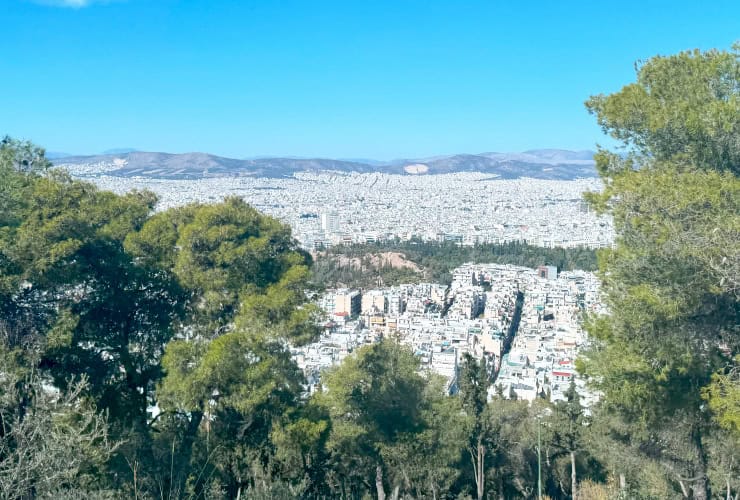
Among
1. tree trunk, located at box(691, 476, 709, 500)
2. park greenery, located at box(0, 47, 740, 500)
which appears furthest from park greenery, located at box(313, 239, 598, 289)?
tree trunk, located at box(691, 476, 709, 500)

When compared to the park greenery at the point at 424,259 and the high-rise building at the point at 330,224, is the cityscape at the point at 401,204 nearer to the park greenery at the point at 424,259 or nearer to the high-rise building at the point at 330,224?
the high-rise building at the point at 330,224

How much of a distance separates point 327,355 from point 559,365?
22.4 feet

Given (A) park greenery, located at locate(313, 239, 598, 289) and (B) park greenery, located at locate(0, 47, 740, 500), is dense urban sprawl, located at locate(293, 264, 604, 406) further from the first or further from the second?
(B) park greenery, located at locate(0, 47, 740, 500)

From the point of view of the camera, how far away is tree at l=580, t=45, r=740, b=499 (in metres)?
3.24

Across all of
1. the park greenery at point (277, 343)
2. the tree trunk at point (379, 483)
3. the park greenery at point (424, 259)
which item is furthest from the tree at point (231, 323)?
the park greenery at point (424, 259)

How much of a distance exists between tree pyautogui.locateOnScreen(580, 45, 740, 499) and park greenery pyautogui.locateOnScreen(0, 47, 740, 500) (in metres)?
0.01

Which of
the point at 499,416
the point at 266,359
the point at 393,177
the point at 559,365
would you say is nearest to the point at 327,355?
Result: the point at 559,365

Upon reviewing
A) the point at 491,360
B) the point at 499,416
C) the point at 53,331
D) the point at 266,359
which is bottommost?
the point at 491,360

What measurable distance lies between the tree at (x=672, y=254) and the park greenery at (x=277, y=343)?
0.01m

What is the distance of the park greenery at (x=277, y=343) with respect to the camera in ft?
10.7

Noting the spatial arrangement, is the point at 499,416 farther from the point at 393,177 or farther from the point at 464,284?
the point at 393,177

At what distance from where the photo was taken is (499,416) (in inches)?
357

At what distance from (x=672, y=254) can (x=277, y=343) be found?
9.06ft

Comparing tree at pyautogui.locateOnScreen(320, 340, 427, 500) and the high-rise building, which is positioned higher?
tree at pyautogui.locateOnScreen(320, 340, 427, 500)
